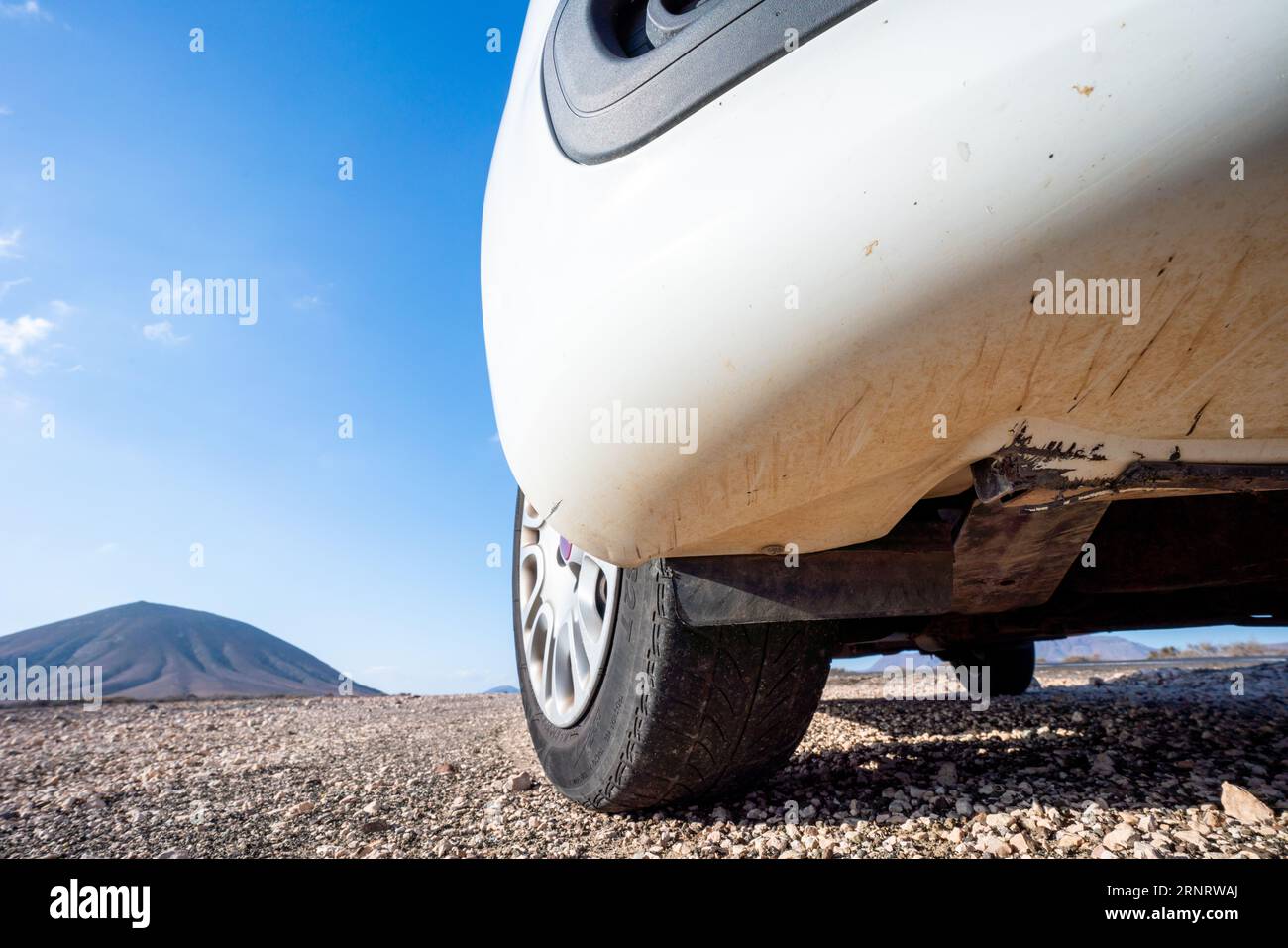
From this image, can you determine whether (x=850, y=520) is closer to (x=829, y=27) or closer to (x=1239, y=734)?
(x=829, y=27)

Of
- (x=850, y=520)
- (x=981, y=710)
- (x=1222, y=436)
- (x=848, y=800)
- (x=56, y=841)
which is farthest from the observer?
(x=981, y=710)

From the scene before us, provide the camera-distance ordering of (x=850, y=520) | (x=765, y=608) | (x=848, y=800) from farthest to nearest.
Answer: (x=848, y=800) → (x=765, y=608) → (x=850, y=520)

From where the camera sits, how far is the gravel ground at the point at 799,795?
140 cm

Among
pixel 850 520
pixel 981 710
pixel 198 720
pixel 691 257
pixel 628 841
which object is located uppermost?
pixel 691 257

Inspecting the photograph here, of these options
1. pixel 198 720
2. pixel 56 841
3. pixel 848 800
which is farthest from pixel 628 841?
pixel 198 720

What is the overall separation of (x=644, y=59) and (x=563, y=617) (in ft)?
4.33

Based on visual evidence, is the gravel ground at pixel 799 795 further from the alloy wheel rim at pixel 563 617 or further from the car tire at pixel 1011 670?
the car tire at pixel 1011 670

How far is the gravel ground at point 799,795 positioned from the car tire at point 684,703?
0.10 metres

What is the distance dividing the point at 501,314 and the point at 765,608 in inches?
25.8

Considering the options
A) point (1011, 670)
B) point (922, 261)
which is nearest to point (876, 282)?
point (922, 261)

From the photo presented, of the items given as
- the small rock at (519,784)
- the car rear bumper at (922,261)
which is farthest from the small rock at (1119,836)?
the small rock at (519,784)

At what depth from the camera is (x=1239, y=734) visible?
6.82ft

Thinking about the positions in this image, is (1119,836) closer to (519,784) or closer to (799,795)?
(799,795)

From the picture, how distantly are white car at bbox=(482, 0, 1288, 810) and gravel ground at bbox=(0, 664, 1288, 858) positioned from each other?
484mm
